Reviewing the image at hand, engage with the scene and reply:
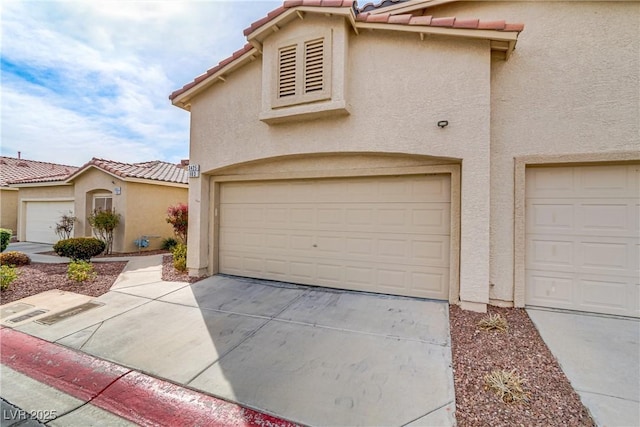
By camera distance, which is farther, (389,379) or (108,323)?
(108,323)

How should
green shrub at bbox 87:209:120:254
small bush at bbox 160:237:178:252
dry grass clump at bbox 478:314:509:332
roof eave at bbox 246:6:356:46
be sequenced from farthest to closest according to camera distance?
small bush at bbox 160:237:178:252
green shrub at bbox 87:209:120:254
roof eave at bbox 246:6:356:46
dry grass clump at bbox 478:314:509:332

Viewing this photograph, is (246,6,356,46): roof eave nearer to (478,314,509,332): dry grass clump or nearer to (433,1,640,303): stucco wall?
(433,1,640,303): stucco wall

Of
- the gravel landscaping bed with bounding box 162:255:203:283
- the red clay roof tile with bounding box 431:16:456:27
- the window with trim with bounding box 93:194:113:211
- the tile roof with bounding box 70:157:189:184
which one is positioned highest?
the red clay roof tile with bounding box 431:16:456:27

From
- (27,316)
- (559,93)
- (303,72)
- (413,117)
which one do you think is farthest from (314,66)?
(27,316)

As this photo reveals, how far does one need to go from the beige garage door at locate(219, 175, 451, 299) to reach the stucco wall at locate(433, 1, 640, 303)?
1.08 m

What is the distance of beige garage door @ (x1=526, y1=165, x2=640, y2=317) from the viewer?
486 centimetres

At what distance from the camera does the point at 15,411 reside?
3.01 metres

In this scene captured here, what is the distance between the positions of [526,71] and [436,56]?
1751mm

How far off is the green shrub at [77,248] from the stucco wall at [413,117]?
6575mm

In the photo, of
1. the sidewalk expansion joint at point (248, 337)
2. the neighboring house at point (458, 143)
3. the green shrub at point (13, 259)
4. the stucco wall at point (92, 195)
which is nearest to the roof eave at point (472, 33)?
the neighboring house at point (458, 143)

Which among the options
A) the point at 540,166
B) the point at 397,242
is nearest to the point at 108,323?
the point at 397,242

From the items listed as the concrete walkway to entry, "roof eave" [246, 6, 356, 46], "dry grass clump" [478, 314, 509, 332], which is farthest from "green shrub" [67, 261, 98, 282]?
"dry grass clump" [478, 314, 509, 332]

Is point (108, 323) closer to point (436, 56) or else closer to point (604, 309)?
point (436, 56)

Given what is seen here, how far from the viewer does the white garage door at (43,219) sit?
13.8 meters
